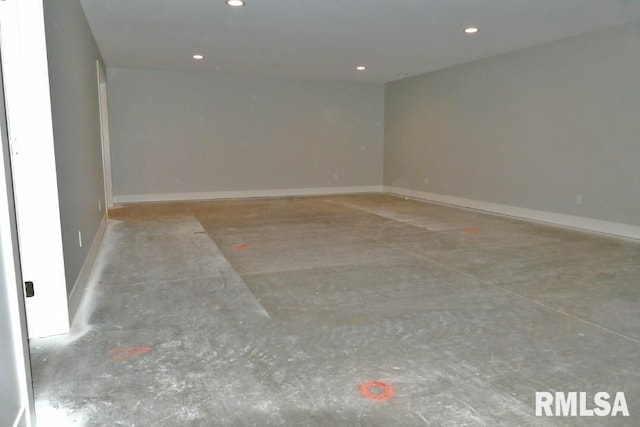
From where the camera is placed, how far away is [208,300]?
317 centimetres

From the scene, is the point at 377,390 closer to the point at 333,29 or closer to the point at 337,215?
the point at 333,29

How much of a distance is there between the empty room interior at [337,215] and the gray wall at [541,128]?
0.03 meters

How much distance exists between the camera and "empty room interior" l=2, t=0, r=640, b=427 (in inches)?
81.2

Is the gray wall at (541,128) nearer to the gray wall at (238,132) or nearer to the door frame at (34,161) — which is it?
the gray wall at (238,132)

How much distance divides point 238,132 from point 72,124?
5.77 m

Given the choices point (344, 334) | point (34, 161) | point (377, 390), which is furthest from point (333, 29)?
point (377, 390)

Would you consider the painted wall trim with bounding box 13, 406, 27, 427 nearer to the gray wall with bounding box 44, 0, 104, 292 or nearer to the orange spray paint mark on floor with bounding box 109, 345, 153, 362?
the orange spray paint mark on floor with bounding box 109, 345, 153, 362

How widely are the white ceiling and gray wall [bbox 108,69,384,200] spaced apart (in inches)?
42.4

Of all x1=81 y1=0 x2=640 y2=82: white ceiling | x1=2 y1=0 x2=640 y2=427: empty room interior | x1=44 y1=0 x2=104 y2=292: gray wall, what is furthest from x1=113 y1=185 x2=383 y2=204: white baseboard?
x1=44 y1=0 x2=104 y2=292: gray wall

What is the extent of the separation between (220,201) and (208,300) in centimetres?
573

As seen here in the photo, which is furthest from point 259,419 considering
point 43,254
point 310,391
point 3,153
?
Result: point 43,254

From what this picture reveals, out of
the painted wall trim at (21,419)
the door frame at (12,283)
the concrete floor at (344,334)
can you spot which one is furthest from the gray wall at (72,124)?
the painted wall trim at (21,419)

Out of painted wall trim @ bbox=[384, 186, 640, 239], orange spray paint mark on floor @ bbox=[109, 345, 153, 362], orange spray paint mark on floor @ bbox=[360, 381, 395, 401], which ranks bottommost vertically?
orange spray paint mark on floor @ bbox=[360, 381, 395, 401]

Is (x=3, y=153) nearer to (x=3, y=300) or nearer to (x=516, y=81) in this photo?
(x=3, y=300)
